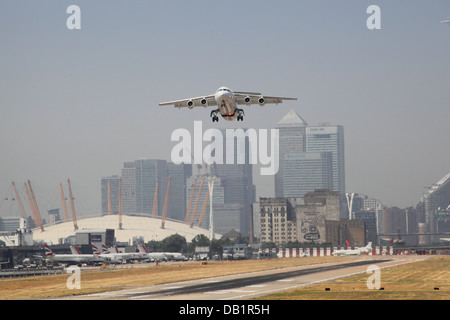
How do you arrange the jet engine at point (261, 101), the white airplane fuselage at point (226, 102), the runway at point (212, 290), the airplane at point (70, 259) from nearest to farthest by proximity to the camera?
the runway at point (212, 290) → the white airplane fuselage at point (226, 102) → the jet engine at point (261, 101) → the airplane at point (70, 259)

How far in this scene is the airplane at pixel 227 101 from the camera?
78.5 m

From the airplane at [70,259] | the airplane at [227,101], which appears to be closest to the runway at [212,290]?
the airplane at [227,101]

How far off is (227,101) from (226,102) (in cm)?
24

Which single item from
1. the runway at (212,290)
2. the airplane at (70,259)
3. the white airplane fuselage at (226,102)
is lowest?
the airplane at (70,259)

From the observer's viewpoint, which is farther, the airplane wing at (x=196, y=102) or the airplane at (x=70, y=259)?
the airplane at (x=70, y=259)

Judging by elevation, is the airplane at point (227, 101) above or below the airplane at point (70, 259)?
above

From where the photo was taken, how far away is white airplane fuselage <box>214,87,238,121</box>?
78000mm

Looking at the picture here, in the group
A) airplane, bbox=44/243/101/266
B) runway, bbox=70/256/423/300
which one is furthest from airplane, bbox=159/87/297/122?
airplane, bbox=44/243/101/266

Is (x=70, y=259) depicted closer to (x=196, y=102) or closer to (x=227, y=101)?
(x=196, y=102)

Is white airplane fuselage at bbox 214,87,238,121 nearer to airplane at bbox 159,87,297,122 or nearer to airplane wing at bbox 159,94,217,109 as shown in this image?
airplane at bbox 159,87,297,122

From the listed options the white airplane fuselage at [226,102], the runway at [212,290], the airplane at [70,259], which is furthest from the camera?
the airplane at [70,259]

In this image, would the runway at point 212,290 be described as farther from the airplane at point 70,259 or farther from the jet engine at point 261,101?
the airplane at point 70,259
